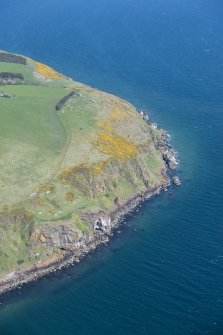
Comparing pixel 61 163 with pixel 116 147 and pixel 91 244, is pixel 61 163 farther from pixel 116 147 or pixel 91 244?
pixel 91 244

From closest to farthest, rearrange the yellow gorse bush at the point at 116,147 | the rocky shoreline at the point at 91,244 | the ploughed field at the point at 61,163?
Answer: 1. the rocky shoreline at the point at 91,244
2. the ploughed field at the point at 61,163
3. the yellow gorse bush at the point at 116,147

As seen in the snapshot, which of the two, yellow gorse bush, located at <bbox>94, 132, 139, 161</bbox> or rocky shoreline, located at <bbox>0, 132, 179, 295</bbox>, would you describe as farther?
yellow gorse bush, located at <bbox>94, 132, 139, 161</bbox>

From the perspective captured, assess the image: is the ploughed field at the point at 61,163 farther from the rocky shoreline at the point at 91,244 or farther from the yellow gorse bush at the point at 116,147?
the rocky shoreline at the point at 91,244

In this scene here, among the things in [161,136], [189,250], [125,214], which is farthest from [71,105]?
[189,250]

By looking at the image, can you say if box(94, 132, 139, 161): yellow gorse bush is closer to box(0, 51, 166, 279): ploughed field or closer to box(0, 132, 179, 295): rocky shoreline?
box(0, 51, 166, 279): ploughed field

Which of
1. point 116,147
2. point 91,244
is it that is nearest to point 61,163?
point 116,147

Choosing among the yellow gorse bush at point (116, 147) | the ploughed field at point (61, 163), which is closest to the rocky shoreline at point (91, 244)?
the ploughed field at point (61, 163)

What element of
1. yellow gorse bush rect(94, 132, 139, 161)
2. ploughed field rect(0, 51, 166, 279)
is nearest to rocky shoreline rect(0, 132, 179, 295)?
ploughed field rect(0, 51, 166, 279)
